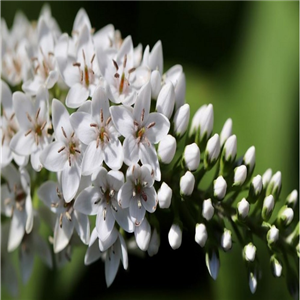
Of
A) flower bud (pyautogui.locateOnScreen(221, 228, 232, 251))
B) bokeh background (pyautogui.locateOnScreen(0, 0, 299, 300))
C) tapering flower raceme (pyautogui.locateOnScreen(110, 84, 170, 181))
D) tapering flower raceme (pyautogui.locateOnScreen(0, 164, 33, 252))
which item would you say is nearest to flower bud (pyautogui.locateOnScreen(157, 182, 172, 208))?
tapering flower raceme (pyautogui.locateOnScreen(110, 84, 170, 181))

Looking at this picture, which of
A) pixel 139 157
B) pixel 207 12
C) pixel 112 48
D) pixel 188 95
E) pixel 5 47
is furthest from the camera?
pixel 207 12

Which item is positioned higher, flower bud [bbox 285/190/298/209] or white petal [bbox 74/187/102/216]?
flower bud [bbox 285/190/298/209]

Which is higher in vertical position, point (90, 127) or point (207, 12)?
point (207, 12)

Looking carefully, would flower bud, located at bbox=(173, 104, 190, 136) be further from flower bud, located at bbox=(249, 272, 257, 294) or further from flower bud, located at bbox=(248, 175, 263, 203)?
flower bud, located at bbox=(249, 272, 257, 294)

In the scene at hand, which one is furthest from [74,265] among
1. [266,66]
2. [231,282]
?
[266,66]

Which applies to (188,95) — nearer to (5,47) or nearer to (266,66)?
(266,66)
